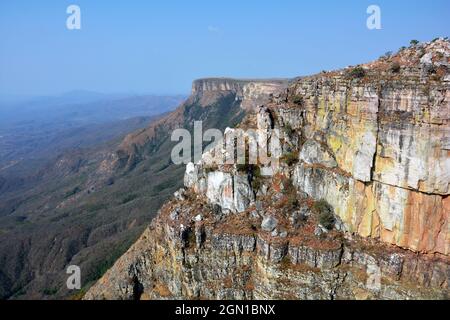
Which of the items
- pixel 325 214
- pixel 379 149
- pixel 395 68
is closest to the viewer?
pixel 395 68

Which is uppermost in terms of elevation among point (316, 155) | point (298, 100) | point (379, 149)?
point (298, 100)

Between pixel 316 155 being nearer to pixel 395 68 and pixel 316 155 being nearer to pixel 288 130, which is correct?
pixel 288 130

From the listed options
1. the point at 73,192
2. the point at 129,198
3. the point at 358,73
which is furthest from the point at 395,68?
the point at 73,192

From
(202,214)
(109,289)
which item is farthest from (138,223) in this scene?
(202,214)

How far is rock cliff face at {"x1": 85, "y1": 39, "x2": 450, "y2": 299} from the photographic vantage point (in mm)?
29938

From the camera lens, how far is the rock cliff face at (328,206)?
98.2 ft

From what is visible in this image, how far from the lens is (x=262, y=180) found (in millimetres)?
39656

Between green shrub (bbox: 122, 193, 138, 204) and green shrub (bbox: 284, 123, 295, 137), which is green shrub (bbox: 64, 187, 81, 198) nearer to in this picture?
green shrub (bbox: 122, 193, 138, 204)

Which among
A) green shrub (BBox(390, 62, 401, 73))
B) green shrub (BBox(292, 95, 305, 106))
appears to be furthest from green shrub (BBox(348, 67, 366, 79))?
green shrub (BBox(292, 95, 305, 106))

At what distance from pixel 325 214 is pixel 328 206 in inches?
42.3

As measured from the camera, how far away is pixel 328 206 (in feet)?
119

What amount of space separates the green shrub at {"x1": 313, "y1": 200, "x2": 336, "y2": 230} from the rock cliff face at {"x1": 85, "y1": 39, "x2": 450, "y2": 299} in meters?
0.11

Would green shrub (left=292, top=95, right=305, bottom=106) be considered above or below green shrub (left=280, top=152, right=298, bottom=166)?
above

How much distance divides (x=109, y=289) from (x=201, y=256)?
1268 centimetres
